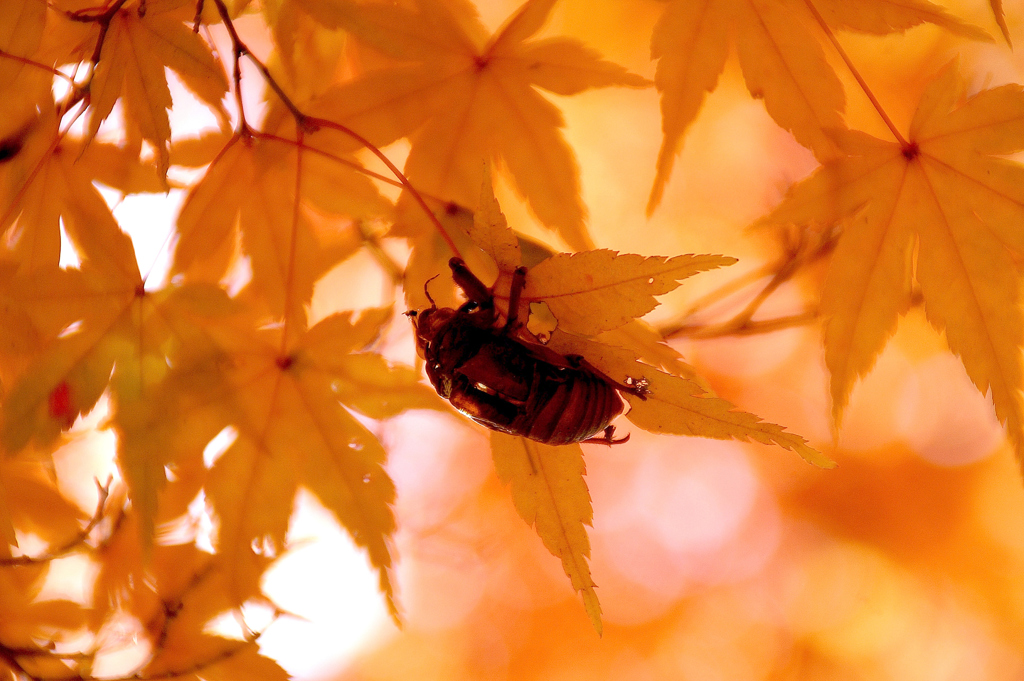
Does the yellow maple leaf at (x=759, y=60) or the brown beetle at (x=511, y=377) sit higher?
the yellow maple leaf at (x=759, y=60)

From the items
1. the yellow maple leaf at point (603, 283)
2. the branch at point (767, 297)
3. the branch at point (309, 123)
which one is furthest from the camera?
the branch at point (767, 297)

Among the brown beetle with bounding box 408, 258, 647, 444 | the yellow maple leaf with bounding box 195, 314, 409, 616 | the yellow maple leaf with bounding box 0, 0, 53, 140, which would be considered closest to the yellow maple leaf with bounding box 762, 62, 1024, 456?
the brown beetle with bounding box 408, 258, 647, 444

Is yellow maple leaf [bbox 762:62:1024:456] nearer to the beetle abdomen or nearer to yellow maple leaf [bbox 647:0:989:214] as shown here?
yellow maple leaf [bbox 647:0:989:214]

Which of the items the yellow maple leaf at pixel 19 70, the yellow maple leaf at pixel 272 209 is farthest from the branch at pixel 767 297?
the yellow maple leaf at pixel 19 70

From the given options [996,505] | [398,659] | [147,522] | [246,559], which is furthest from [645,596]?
[147,522]

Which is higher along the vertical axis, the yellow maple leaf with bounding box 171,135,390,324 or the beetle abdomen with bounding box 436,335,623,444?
the yellow maple leaf with bounding box 171,135,390,324

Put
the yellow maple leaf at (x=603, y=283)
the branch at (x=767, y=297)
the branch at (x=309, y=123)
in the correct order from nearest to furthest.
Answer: the yellow maple leaf at (x=603, y=283) → the branch at (x=309, y=123) → the branch at (x=767, y=297)

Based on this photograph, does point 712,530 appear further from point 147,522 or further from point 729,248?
point 147,522

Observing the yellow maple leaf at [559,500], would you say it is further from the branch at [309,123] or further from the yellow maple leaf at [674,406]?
the branch at [309,123]
